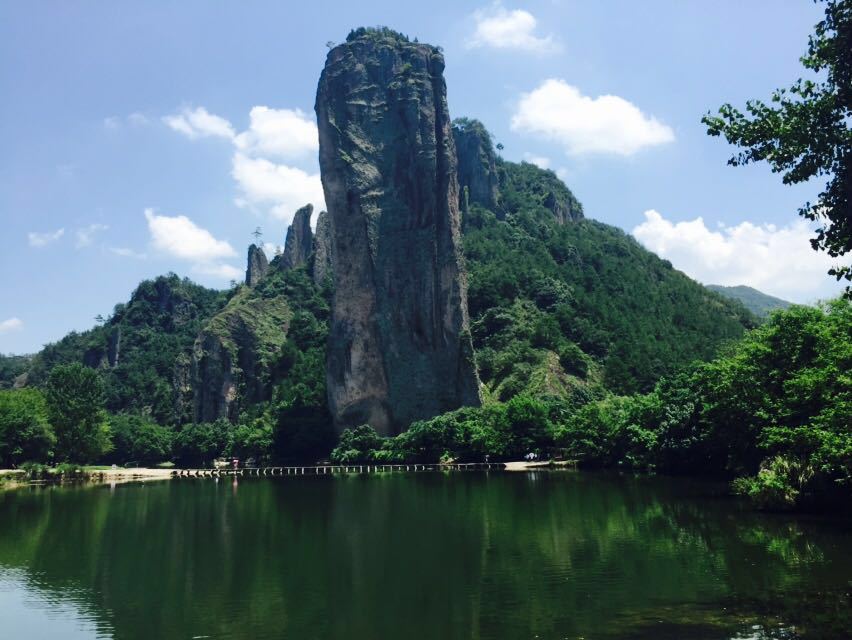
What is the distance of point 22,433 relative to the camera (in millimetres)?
74562

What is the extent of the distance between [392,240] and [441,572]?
78689 millimetres

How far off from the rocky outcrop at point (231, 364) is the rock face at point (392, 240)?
80.8 feet

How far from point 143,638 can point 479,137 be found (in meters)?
136

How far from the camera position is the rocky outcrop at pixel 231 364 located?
11850cm

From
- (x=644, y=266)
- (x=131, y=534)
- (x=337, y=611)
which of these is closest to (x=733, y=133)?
(x=337, y=611)

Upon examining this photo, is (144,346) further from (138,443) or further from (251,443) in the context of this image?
(251,443)

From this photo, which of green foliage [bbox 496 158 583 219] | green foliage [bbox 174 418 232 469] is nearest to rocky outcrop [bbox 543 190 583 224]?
green foliage [bbox 496 158 583 219]

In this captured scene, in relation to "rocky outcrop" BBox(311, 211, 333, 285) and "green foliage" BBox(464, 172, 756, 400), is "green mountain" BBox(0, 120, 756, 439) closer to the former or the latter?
"green foliage" BBox(464, 172, 756, 400)

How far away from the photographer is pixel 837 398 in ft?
85.9

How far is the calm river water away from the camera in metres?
15.9

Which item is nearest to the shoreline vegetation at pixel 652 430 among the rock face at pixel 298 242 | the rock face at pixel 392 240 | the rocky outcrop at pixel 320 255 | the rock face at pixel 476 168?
the rock face at pixel 392 240

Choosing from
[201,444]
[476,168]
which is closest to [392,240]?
[201,444]

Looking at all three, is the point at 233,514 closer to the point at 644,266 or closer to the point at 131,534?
the point at 131,534

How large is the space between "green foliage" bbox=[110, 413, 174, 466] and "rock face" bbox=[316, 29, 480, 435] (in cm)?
2893
